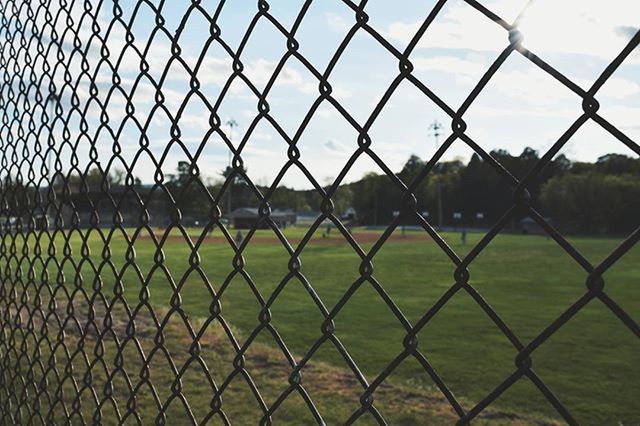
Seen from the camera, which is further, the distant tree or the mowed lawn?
the distant tree

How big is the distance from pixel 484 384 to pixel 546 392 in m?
5.42

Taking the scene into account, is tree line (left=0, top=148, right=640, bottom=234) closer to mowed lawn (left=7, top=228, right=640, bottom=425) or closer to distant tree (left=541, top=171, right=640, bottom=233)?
distant tree (left=541, top=171, right=640, bottom=233)

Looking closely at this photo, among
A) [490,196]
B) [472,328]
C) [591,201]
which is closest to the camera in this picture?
[472,328]

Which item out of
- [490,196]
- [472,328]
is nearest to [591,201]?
[490,196]

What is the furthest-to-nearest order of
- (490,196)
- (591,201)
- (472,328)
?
1. (490,196)
2. (591,201)
3. (472,328)

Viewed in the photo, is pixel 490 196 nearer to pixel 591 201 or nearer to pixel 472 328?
pixel 591 201

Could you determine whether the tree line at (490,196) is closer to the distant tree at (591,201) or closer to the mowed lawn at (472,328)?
the distant tree at (591,201)

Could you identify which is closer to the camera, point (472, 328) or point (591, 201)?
point (472, 328)

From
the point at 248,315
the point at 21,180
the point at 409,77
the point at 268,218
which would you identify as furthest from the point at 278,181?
the point at 248,315

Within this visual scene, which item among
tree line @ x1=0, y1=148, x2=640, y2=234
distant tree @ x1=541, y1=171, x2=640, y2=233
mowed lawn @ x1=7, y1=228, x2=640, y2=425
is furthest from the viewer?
distant tree @ x1=541, y1=171, x2=640, y2=233

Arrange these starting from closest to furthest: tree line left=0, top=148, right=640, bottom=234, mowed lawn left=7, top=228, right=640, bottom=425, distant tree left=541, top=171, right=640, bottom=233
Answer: mowed lawn left=7, top=228, right=640, bottom=425 → tree line left=0, top=148, right=640, bottom=234 → distant tree left=541, top=171, right=640, bottom=233

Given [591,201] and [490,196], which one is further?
[490,196]

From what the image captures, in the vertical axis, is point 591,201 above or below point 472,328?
above

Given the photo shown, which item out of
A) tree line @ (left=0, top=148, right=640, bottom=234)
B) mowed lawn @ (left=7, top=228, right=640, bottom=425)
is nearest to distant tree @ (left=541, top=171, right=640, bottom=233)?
tree line @ (left=0, top=148, right=640, bottom=234)
